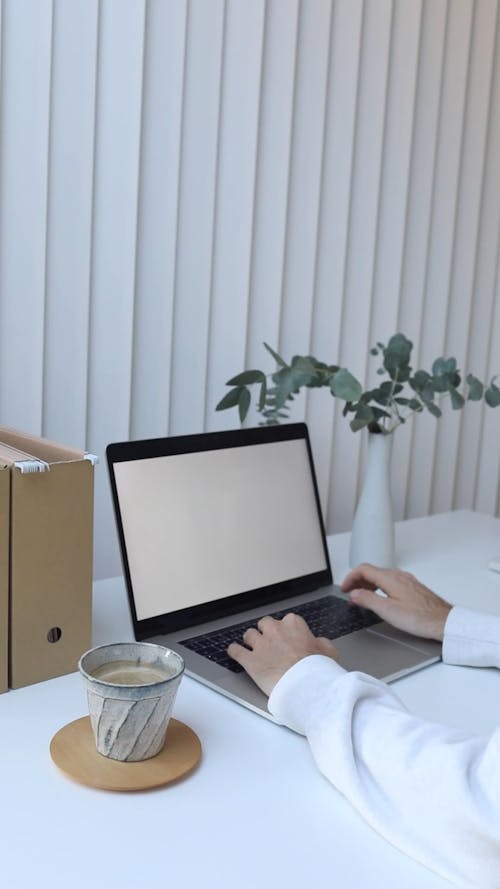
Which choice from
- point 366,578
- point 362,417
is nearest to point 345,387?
point 362,417

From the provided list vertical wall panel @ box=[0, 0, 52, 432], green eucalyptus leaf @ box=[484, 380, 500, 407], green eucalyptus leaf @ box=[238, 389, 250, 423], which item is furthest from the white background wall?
green eucalyptus leaf @ box=[484, 380, 500, 407]

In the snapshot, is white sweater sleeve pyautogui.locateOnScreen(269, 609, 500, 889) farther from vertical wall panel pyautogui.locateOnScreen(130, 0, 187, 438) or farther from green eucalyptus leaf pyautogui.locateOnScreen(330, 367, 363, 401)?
vertical wall panel pyautogui.locateOnScreen(130, 0, 187, 438)

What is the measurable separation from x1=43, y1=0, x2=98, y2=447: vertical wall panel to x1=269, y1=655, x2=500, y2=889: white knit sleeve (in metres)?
0.68

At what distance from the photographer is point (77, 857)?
0.67 metres

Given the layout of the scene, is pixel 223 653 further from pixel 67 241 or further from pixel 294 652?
pixel 67 241

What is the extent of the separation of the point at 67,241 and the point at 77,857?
91cm

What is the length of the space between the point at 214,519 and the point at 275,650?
10.6 inches

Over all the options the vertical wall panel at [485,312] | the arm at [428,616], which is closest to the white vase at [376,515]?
the arm at [428,616]

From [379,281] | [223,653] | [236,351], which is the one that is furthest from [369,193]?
[223,653]

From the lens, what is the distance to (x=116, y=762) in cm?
80

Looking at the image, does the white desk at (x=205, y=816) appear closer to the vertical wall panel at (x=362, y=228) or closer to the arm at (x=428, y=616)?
the arm at (x=428, y=616)

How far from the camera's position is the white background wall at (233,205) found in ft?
4.32

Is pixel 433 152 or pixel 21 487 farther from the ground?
pixel 433 152

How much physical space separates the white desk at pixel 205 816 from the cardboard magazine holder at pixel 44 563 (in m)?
0.03
